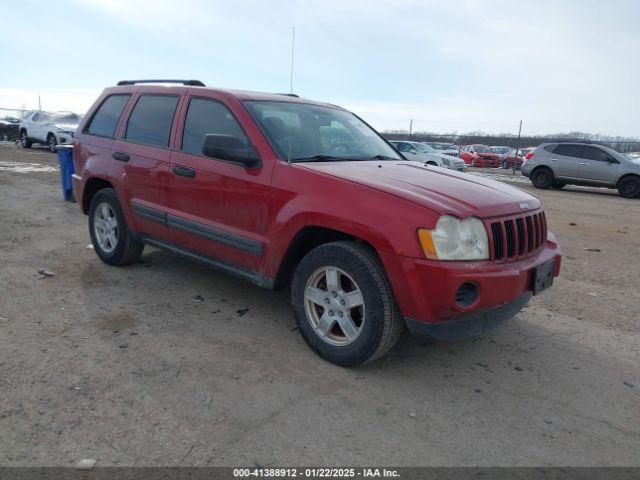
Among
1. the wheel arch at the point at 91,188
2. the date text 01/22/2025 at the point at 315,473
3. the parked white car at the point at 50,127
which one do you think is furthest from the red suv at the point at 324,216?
the parked white car at the point at 50,127

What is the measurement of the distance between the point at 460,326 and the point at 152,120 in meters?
3.34

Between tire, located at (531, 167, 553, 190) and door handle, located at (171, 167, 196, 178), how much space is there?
15200 millimetres

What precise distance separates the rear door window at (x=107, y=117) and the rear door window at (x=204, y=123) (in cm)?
120

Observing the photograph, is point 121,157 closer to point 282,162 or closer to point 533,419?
point 282,162

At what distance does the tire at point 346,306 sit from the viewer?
10.3ft

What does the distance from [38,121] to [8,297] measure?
19244 millimetres

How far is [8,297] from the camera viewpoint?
434cm

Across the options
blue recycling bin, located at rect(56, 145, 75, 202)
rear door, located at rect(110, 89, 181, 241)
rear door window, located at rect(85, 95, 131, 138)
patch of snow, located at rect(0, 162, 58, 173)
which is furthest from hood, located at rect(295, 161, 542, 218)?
patch of snow, located at rect(0, 162, 58, 173)

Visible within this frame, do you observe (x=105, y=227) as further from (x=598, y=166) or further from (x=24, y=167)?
(x=598, y=166)

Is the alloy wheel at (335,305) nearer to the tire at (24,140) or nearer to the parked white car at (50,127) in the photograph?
the parked white car at (50,127)

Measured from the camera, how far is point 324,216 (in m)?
3.31

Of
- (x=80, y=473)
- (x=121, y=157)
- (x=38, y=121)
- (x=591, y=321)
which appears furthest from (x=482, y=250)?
(x=38, y=121)

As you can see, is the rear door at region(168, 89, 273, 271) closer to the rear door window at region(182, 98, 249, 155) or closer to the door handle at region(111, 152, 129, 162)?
the rear door window at region(182, 98, 249, 155)

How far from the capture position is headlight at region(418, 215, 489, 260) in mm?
2922
